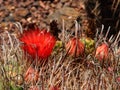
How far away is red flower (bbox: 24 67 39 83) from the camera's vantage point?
2.72 meters

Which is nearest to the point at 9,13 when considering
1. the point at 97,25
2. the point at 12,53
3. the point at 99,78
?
the point at 97,25

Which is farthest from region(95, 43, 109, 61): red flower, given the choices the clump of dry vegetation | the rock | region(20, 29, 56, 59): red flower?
the rock

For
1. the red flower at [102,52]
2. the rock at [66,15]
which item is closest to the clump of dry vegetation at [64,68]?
the red flower at [102,52]

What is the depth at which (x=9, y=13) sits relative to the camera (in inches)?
258

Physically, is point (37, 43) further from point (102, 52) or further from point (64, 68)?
point (102, 52)

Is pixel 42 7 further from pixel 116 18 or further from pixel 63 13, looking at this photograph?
pixel 116 18

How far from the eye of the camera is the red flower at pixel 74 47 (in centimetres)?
300

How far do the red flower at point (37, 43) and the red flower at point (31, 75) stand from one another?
0.08 m

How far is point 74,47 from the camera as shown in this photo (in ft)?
9.87

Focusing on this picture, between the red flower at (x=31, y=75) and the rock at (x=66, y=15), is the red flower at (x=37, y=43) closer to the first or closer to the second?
the red flower at (x=31, y=75)

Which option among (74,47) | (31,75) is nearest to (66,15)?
(74,47)

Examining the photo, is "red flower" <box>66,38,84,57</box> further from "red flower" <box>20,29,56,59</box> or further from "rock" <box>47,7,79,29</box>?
"rock" <box>47,7,79,29</box>

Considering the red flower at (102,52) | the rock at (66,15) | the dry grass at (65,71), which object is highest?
the red flower at (102,52)

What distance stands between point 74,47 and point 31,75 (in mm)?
383
